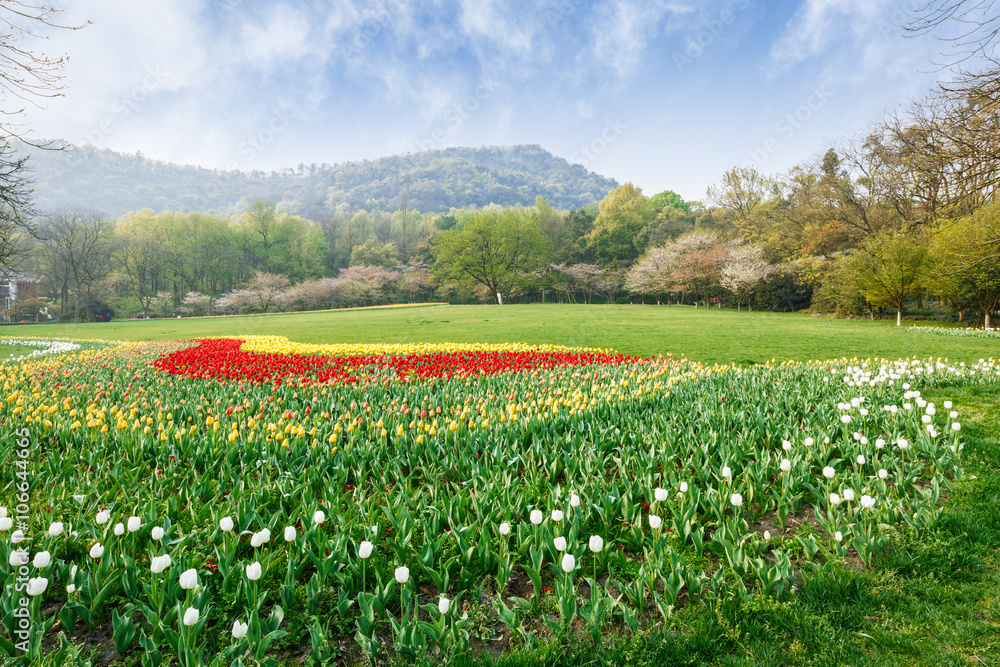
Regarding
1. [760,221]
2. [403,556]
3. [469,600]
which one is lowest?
[469,600]

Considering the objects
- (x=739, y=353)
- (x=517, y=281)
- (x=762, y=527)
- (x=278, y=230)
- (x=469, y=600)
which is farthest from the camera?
(x=278, y=230)

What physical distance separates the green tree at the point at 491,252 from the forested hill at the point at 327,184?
91.9 ft

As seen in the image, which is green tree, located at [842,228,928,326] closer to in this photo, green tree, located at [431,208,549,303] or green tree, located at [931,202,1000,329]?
green tree, located at [931,202,1000,329]

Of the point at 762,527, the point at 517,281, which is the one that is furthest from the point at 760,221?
the point at 762,527

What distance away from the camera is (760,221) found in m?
40.0

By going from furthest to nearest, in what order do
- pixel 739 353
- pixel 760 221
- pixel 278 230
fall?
pixel 278 230 → pixel 760 221 → pixel 739 353

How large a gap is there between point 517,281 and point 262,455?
48600 mm

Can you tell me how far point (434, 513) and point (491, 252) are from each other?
152 ft

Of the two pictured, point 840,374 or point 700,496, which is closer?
point 700,496

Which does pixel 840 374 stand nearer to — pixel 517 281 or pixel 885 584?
pixel 885 584

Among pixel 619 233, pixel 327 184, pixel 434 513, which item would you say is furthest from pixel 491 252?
pixel 327 184

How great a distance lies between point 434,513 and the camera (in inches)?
112

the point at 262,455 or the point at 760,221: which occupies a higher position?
the point at 760,221

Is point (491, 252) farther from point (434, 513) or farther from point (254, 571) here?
point (254, 571)
